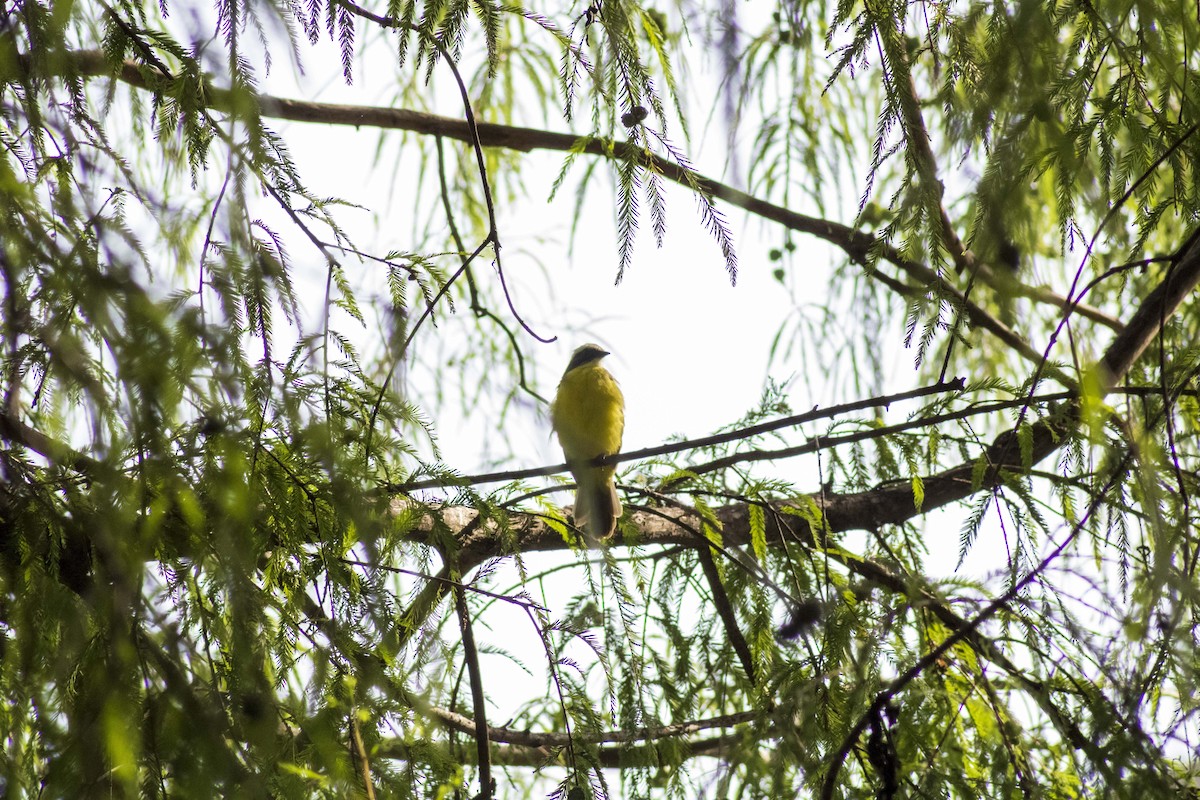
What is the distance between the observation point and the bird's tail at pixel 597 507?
2571 mm

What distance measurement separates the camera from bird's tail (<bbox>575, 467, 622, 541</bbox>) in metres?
2.57

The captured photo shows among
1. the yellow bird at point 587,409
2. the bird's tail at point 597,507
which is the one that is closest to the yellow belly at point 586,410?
the yellow bird at point 587,409

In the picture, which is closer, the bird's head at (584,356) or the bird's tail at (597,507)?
the bird's tail at (597,507)

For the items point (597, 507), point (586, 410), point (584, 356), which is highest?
point (584, 356)

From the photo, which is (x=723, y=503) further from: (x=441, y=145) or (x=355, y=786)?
(x=355, y=786)

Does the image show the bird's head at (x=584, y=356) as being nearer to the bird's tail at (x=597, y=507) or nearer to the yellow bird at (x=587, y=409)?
the yellow bird at (x=587, y=409)

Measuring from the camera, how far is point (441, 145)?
10.6 ft

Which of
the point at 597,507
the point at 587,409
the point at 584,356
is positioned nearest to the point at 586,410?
the point at 587,409

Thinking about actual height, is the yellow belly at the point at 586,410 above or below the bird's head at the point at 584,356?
below

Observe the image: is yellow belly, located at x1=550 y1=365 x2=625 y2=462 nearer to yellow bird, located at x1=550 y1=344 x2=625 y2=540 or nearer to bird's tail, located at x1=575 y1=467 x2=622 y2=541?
yellow bird, located at x1=550 y1=344 x2=625 y2=540

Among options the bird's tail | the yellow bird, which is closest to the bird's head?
the yellow bird

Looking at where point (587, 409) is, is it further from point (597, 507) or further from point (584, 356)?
point (597, 507)

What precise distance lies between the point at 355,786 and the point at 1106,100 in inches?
59.2

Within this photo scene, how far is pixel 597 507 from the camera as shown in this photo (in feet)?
9.80
